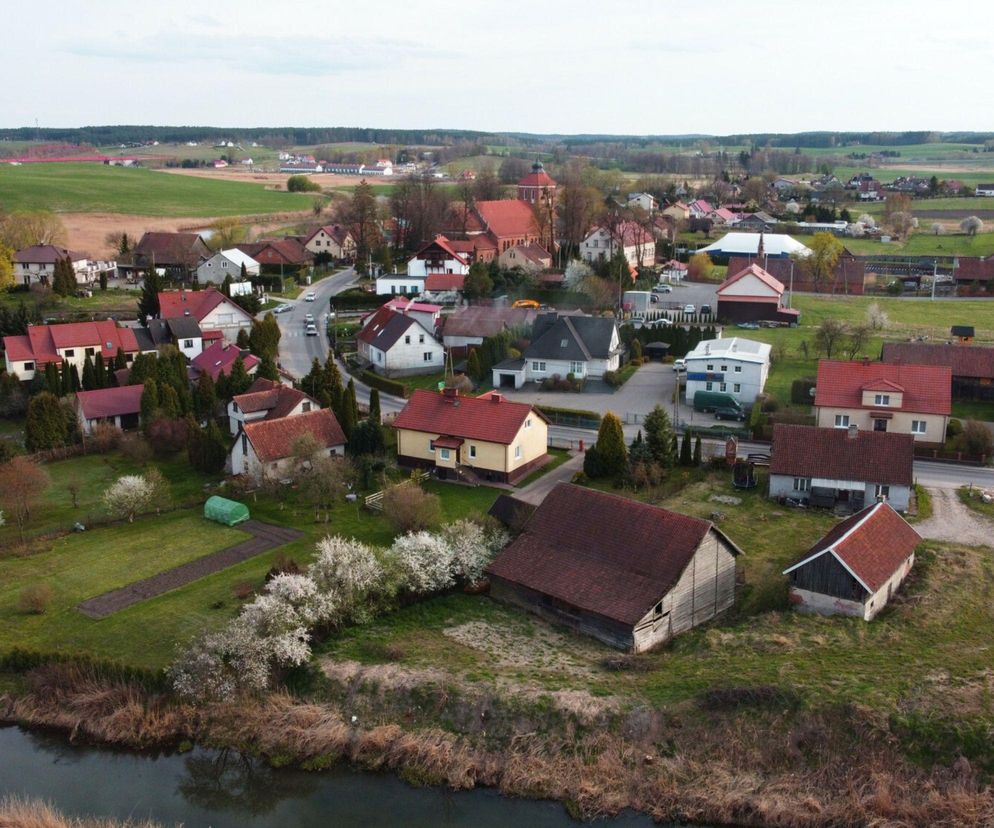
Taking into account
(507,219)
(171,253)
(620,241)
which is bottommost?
(171,253)

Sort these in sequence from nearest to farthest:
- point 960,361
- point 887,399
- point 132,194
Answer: point 887,399 < point 960,361 < point 132,194

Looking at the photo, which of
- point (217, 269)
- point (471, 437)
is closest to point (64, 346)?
point (217, 269)

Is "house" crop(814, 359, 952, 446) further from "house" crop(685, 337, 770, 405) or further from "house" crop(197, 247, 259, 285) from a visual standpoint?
"house" crop(197, 247, 259, 285)

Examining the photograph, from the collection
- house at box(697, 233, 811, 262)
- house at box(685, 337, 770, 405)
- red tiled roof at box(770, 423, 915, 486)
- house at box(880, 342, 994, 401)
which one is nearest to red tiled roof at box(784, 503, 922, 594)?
red tiled roof at box(770, 423, 915, 486)

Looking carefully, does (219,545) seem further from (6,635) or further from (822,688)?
(822,688)

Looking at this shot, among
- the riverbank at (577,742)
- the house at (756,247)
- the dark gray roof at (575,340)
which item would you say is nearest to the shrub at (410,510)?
the riverbank at (577,742)

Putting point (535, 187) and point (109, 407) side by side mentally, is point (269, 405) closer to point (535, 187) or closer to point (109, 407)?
point (109, 407)

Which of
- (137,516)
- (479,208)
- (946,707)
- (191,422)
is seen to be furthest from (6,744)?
(479,208)
